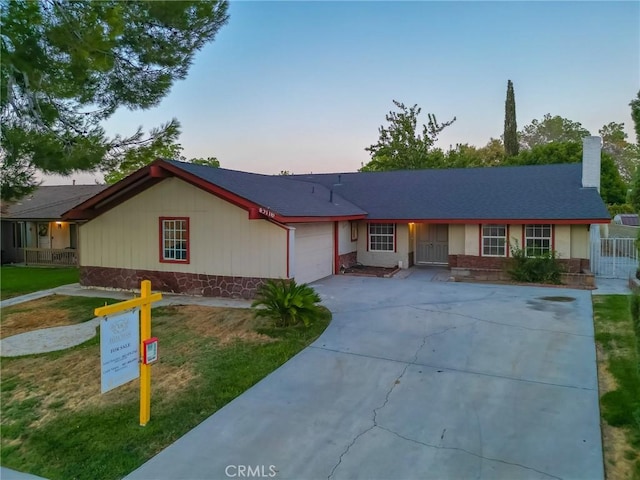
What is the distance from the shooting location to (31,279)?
1566 cm

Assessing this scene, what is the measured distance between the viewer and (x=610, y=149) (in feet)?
186

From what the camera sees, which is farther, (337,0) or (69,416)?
(337,0)

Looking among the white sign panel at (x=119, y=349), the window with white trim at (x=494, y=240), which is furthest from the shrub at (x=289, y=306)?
the window with white trim at (x=494, y=240)

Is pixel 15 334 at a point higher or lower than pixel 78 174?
lower

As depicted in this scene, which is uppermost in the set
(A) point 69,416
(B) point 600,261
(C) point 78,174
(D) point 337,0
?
(D) point 337,0

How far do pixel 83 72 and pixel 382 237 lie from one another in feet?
40.2

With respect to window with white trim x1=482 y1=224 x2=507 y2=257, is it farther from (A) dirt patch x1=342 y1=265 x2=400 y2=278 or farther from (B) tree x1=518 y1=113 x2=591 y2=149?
(B) tree x1=518 y1=113 x2=591 y2=149

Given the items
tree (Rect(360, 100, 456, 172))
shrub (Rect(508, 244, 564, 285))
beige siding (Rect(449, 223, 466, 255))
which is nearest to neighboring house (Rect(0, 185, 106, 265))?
beige siding (Rect(449, 223, 466, 255))

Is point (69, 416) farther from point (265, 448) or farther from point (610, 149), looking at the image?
point (610, 149)

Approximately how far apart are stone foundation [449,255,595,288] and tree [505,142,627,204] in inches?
771

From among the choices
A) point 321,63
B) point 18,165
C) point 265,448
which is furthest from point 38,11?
point 321,63

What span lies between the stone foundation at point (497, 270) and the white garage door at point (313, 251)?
464cm

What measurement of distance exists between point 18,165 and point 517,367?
938cm

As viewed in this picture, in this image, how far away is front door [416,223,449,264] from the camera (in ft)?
57.0
